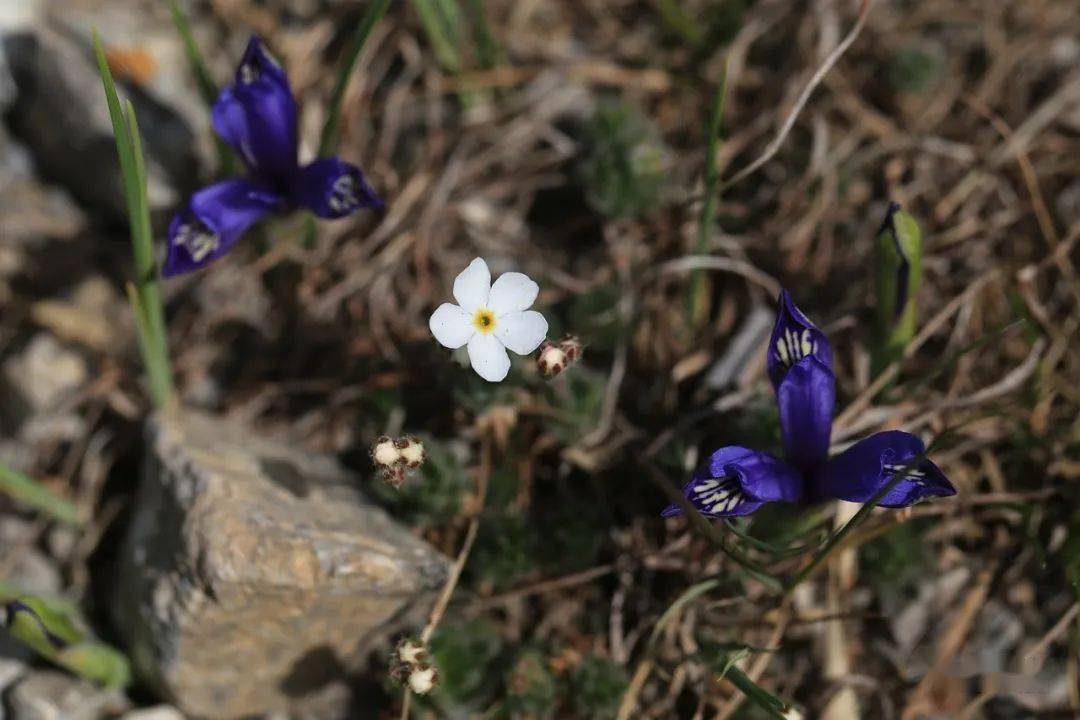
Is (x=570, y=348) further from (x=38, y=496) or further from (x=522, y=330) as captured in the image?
(x=38, y=496)

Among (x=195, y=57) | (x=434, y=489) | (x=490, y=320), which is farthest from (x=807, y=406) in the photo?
(x=195, y=57)

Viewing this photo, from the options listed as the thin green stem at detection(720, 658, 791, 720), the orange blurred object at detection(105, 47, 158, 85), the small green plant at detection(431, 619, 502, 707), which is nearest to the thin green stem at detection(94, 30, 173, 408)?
the orange blurred object at detection(105, 47, 158, 85)

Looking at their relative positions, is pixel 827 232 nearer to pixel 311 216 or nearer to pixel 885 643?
pixel 885 643

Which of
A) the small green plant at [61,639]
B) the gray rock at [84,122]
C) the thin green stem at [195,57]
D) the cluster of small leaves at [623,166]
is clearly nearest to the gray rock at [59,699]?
the small green plant at [61,639]

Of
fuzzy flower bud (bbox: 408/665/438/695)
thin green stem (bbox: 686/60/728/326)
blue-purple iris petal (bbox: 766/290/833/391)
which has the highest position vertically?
thin green stem (bbox: 686/60/728/326)

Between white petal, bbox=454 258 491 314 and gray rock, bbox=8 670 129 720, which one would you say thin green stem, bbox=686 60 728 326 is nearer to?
white petal, bbox=454 258 491 314
